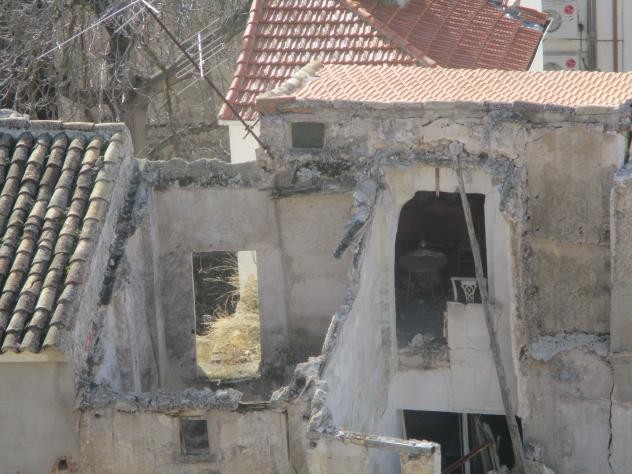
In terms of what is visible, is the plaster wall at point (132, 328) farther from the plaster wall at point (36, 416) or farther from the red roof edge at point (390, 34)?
the red roof edge at point (390, 34)

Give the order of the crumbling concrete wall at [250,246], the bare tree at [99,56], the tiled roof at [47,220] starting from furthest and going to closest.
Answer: the bare tree at [99,56] < the crumbling concrete wall at [250,246] < the tiled roof at [47,220]

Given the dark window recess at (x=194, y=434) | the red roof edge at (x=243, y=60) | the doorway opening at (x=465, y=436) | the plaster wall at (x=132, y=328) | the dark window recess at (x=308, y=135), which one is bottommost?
the doorway opening at (x=465, y=436)

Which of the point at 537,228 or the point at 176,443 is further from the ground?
the point at 537,228

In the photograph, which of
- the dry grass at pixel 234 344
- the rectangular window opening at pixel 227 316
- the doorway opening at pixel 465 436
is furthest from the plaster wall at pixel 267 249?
the doorway opening at pixel 465 436

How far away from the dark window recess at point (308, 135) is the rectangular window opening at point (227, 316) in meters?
2.46

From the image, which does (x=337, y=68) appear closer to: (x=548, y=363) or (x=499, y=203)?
(x=499, y=203)

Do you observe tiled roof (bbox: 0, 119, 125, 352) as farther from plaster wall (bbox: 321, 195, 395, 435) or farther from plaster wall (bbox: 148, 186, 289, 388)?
plaster wall (bbox: 321, 195, 395, 435)

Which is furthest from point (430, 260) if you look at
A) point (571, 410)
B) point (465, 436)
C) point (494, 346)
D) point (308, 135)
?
point (571, 410)

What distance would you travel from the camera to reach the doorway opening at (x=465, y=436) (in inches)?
782

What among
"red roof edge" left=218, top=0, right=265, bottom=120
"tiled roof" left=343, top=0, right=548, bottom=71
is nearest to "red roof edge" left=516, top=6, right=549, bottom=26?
"tiled roof" left=343, top=0, right=548, bottom=71

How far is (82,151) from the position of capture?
17688 millimetres

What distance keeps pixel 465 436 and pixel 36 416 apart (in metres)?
6.44

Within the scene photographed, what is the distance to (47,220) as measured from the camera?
1675 centimetres

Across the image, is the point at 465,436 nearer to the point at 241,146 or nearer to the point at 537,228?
the point at 537,228
